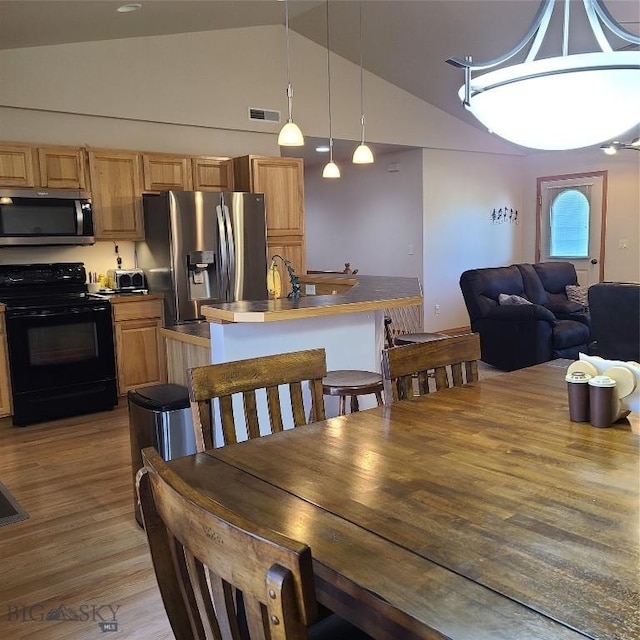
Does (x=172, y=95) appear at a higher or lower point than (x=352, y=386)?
higher

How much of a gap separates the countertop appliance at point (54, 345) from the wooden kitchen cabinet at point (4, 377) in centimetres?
3

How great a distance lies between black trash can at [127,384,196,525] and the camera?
9.13 ft

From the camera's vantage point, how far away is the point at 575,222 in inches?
339

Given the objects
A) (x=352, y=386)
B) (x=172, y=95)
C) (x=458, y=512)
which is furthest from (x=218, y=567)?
(x=172, y=95)

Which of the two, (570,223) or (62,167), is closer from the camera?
(62,167)

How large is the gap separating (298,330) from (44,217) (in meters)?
2.75

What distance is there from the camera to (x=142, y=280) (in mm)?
5426

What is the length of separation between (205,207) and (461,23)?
9.71ft

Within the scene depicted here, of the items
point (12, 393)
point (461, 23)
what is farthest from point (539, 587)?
point (461, 23)

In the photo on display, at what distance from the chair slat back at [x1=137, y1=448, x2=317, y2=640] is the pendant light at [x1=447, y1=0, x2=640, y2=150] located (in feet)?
3.19

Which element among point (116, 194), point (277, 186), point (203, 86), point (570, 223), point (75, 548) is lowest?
point (75, 548)

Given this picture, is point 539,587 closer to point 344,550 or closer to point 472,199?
point 344,550

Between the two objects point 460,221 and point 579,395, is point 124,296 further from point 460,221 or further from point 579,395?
point 460,221

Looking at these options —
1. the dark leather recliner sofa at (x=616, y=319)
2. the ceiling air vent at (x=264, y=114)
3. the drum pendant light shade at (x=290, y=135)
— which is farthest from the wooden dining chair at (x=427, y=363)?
the ceiling air vent at (x=264, y=114)
